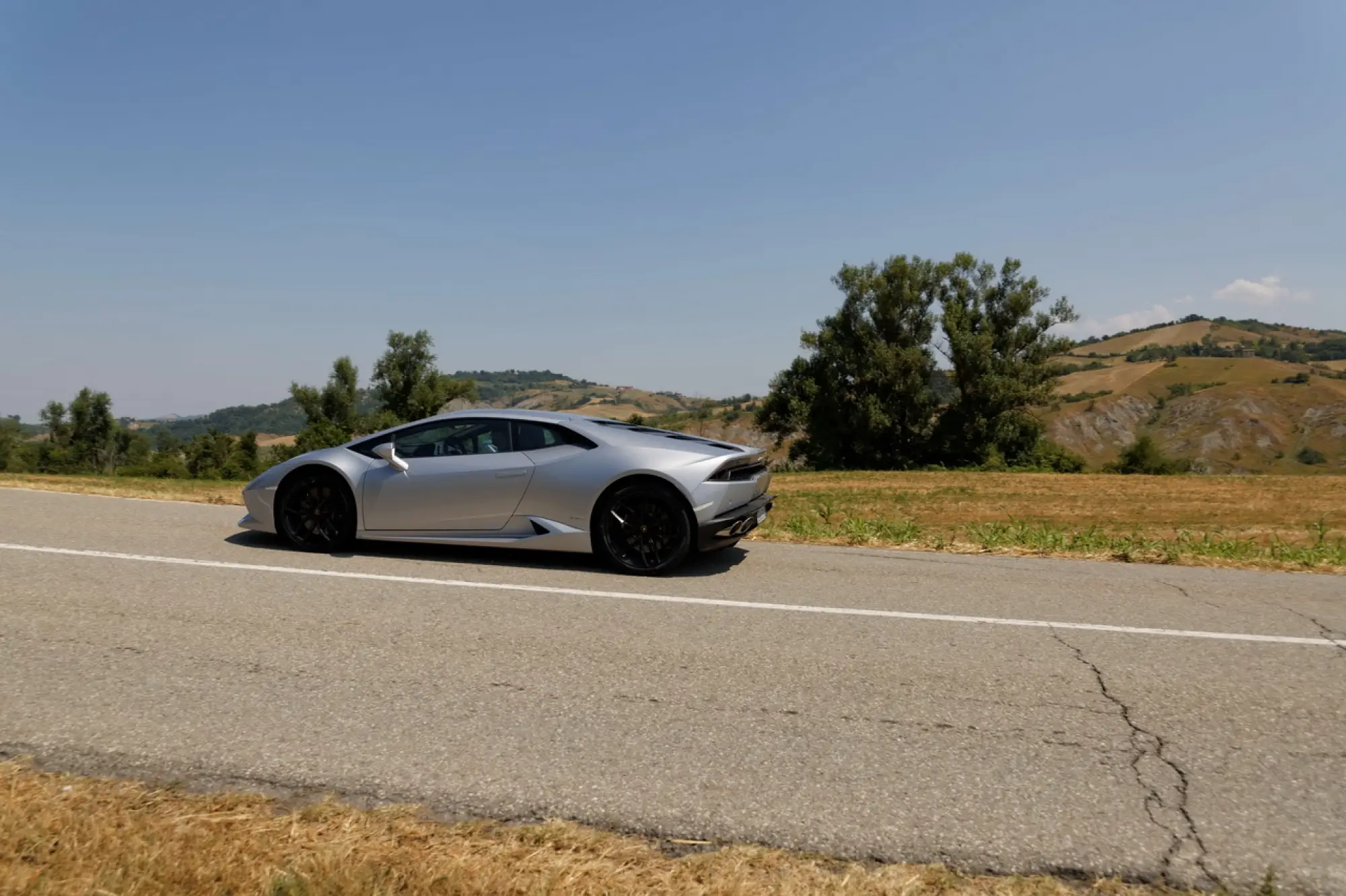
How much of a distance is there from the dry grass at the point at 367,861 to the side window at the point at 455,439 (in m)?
4.94

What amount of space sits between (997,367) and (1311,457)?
65.1 meters

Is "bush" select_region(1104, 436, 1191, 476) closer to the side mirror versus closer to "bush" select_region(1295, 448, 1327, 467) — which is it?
"bush" select_region(1295, 448, 1327, 467)

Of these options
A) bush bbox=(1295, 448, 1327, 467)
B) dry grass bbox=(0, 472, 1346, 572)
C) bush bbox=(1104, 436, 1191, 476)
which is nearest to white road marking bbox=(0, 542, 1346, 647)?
dry grass bbox=(0, 472, 1346, 572)

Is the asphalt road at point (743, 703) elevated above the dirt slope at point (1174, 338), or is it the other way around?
the dirt slope at point (1174, 338)

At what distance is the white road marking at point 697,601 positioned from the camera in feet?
17.7

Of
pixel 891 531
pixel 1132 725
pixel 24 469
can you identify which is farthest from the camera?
pixel 24 469

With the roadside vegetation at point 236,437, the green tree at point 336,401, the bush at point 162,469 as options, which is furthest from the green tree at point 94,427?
the green tree at point 336,401

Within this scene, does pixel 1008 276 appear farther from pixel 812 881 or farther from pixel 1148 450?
pixel 812 881

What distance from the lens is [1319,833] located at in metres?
2.87

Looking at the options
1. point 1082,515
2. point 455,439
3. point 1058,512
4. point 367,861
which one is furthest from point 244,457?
point 367,861

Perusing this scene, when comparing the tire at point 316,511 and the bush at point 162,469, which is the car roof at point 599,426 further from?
the bush at point 162,469

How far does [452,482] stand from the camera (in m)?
7.58

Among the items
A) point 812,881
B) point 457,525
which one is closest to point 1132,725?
point 812,881

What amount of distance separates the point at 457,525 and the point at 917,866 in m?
5.59
